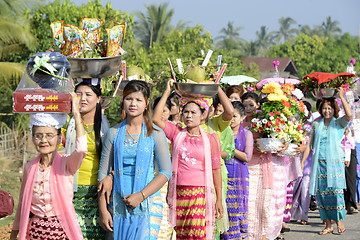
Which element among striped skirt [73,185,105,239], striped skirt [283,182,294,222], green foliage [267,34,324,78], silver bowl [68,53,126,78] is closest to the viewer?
striped skirt [73,185,105,239]

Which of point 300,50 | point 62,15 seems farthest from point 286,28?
point 62,15

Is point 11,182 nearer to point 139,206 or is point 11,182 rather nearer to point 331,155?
point 331,155

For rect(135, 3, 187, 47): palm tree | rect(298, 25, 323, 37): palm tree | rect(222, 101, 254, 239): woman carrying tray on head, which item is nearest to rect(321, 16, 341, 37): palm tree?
rect(298, 25, 323, 37): palm tree

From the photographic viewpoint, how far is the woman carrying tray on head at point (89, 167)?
5.18 m

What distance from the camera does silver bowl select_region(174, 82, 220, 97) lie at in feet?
18.8

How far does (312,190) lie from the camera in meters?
9.76

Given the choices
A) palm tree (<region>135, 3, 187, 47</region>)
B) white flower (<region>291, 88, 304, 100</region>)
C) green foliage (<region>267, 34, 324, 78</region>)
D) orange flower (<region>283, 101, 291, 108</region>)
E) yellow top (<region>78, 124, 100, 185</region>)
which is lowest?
yellow top (<region>78, 124, 100, 185</region>)

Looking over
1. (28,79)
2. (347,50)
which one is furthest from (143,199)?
(347,50)

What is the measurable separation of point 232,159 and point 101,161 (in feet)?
9.65

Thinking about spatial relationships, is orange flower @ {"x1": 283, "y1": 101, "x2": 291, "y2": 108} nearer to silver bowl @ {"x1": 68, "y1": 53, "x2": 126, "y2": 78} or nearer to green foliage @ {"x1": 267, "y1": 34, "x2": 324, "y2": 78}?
silver bowl @ {"x1": 68, "y1": 53, "x2": 126, "y2": 78}

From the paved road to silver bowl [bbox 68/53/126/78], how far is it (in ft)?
16.9

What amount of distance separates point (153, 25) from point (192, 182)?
36011 millimetres

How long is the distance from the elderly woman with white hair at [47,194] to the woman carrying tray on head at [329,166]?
6.10 m

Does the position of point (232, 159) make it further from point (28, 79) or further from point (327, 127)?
point (28, 79)
